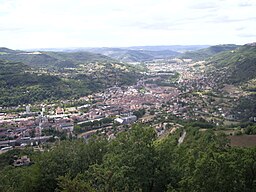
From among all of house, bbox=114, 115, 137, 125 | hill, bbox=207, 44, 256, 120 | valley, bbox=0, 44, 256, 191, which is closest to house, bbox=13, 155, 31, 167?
valley, bbox=0, 44, 256, 191

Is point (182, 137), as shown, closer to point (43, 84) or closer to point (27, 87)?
point (27, 87)

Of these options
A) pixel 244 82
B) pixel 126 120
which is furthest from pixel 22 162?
pixel 244 82

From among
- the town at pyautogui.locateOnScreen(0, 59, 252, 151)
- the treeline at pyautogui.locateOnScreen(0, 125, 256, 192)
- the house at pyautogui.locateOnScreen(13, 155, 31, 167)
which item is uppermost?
the treeline at pyautogui.locateOnScreen(0, 125, 256, 192)

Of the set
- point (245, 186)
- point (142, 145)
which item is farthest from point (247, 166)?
point (142, 145)

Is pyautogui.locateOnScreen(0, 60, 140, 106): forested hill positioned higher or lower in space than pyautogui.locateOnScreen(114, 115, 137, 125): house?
higher

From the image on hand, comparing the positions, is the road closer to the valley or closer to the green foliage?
the valley

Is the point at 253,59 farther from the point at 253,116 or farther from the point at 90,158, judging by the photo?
the point at 90,158

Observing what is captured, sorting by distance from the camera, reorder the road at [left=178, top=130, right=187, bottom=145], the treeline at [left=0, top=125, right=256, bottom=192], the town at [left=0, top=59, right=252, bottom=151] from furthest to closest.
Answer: the town at [left=0, top=59, right=252, bottom=151] < the road at [left=178, top=130, right=187, bottom=145] < the treeline at [left=0, top=125, right=256, bottom=192]

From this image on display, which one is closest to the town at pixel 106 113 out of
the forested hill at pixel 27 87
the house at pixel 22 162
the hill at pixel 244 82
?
the hill at pixel 244 82
